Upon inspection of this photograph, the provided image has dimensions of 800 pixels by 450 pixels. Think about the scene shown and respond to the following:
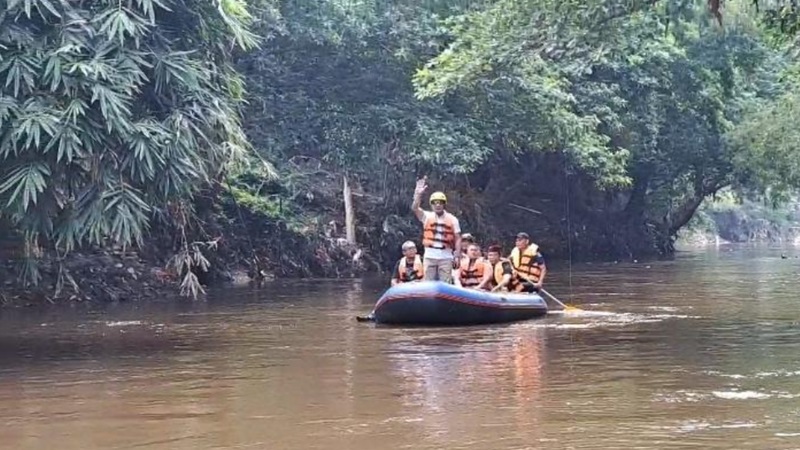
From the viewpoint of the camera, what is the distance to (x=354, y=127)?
88.9 ft

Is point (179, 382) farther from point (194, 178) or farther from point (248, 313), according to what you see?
point (248, 313)

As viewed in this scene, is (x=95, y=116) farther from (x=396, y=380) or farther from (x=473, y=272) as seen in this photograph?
(x=473, y=272)

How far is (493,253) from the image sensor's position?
16781mm

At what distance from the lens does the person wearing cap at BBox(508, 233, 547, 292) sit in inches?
681

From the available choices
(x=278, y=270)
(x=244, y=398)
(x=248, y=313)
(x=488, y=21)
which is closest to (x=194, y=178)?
(x=248, y=313)

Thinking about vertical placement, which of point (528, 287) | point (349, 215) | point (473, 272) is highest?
point (349, 215)

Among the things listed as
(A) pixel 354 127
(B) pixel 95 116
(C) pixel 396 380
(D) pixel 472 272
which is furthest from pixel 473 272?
(A) pixel 354 127

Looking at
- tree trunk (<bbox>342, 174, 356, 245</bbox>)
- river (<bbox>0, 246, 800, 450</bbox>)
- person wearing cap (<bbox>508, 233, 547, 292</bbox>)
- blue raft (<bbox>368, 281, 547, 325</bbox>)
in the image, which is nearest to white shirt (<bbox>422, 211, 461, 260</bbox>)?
blue raft (<bbox>368, 281, 547, 325</bbox>)

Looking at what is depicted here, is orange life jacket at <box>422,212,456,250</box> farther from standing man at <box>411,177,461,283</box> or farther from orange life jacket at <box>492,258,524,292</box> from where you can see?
orange life jacket at <box>492,258,524,292</box>

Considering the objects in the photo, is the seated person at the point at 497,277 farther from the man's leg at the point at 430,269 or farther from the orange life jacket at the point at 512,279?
the man's leg at the point at 430,269

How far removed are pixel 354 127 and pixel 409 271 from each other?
1100 cm

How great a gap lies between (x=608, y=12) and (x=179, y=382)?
8.83 metres

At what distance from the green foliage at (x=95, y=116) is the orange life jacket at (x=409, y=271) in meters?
3.00

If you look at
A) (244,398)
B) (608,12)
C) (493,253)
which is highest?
(608,12)
